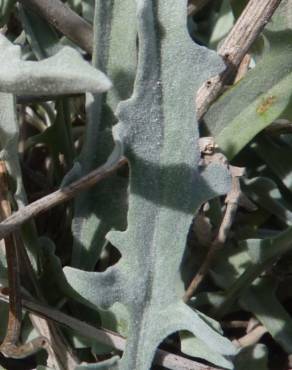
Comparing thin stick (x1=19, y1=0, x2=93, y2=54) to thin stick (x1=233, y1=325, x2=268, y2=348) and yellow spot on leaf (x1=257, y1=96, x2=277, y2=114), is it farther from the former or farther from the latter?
thin stick (x1=233, y1=325, x2=268, y2=348)

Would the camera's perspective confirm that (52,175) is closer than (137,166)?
No

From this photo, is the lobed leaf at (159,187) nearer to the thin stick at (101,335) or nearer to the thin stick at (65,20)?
the thin stick at (101,335)

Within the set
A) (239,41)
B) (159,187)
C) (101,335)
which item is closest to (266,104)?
(239,41)

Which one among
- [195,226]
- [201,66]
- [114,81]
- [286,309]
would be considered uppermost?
[201,66]

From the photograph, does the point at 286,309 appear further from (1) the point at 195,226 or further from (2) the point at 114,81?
(2) the point at 114,81

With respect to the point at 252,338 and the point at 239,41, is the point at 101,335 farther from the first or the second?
the point at 239,41

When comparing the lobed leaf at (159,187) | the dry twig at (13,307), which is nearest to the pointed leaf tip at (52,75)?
the lobed leaf at (159,187)

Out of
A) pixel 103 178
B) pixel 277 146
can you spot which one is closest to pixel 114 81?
pixel 103 178
